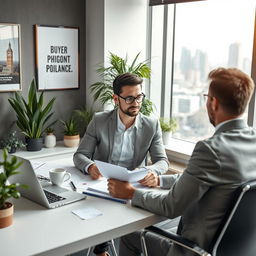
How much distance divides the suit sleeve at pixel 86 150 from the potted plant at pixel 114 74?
39.1 inches

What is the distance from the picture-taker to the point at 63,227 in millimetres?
1553

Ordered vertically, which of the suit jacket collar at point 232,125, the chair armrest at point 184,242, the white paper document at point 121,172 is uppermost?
the suit jacket collar at point 232,125

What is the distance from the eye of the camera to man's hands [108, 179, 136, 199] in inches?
73.2

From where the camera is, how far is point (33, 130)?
3.46 metres

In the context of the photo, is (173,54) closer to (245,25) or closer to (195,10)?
(195,10)

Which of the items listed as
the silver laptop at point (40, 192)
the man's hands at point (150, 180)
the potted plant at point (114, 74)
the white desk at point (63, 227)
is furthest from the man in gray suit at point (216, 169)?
the potted plant at point (114, 74)

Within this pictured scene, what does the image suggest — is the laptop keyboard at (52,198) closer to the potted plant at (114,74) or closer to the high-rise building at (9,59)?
the potted plant at (114,74)

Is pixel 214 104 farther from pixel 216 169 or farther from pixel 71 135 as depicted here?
pixel 71 135

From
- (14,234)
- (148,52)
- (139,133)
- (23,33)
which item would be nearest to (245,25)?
(148,52)

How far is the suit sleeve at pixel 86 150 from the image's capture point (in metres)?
2.30

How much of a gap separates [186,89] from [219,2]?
860mm

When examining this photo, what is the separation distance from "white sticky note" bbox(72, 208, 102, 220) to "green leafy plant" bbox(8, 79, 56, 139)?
6.14 ft

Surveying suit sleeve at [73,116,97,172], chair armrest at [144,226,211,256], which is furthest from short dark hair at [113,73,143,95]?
chair armrest at [144,226,211,256]

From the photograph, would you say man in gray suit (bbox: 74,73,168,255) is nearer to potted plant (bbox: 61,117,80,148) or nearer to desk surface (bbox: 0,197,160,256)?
desk surface (bbox: 0,197,160,256)
